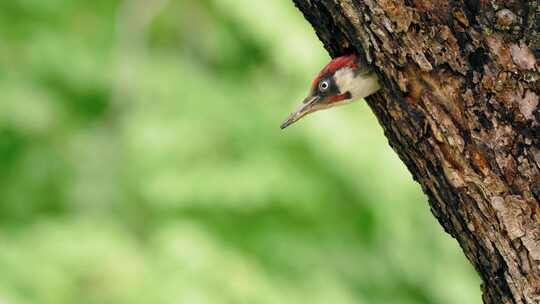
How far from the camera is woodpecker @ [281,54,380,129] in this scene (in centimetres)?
268

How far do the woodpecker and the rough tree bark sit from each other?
6.4 inches

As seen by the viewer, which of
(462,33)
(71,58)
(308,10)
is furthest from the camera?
(71,58)

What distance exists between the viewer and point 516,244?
242cm

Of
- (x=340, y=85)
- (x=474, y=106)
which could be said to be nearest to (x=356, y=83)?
(x=340, y=85)

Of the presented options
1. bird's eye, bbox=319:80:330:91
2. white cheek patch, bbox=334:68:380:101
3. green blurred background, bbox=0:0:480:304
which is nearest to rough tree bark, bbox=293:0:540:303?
white cheek patch, bbox=334:68:380:101

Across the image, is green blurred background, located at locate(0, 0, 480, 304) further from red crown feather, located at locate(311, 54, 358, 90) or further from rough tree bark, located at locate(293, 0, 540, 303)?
rough tree bark, located at locate(293, 0, 540, 303)

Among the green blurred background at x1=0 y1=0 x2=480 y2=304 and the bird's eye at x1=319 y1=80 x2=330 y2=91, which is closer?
the bird's eye at x1=319 y1=80 x2=330 y2=91

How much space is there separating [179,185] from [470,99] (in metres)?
5.99

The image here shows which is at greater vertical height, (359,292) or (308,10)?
(308,10)

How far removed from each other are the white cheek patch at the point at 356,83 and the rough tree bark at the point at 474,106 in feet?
0.40

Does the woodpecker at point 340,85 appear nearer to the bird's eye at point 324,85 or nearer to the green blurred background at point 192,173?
the bird's eye at point 324,85

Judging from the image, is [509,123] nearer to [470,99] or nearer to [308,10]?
[470,99]

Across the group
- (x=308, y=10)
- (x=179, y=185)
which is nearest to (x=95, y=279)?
(x=179, y=185)

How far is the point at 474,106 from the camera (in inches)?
94.4
